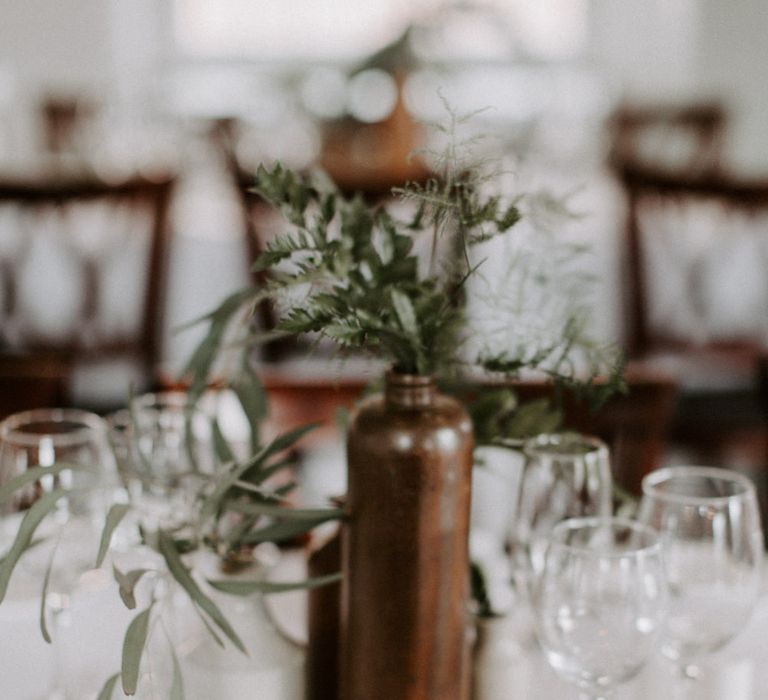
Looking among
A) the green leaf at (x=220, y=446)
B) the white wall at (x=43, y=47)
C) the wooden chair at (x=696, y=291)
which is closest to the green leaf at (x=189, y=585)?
the green leaf at (x=220, y=446)

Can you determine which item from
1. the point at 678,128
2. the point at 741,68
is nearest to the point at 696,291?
the point at 678,128

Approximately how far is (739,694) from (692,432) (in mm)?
1298

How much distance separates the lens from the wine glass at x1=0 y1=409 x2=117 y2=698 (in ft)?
2.74

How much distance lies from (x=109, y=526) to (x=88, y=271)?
1.58m

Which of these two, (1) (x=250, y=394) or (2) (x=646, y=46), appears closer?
(1) (x=250, y=394)

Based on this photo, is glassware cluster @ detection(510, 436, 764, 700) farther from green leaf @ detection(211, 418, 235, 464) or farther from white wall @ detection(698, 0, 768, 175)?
white wall @ detection(698, 0, 768, 175)

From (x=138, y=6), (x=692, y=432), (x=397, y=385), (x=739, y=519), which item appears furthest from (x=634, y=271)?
(x=138, y=6)

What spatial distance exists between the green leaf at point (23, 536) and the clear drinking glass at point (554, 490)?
1.14 feet

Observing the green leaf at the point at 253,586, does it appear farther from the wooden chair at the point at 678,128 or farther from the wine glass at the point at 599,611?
the wooden chair at the point at 678,128

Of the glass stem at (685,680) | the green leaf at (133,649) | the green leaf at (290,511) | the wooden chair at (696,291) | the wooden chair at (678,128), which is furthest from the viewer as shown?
the wooden chair at (678,128)

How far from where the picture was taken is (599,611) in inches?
27.9

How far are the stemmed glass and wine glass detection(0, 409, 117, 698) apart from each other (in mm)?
427

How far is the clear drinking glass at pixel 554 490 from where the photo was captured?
2.74 ft

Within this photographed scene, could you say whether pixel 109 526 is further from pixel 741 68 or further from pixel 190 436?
pixel 741 68
